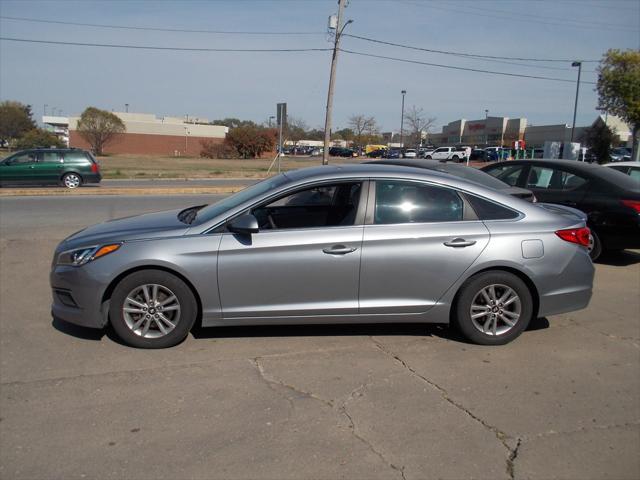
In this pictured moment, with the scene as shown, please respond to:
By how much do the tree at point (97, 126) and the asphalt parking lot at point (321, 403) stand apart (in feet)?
209

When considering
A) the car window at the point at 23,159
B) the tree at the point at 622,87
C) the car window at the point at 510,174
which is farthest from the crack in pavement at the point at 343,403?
the tree at the point at 622,87

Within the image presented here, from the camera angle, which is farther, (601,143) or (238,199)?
(601,143)

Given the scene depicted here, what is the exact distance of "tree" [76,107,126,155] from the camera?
6356 centimetres

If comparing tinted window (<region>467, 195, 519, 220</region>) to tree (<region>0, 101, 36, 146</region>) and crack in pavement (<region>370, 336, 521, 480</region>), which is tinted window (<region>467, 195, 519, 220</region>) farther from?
tree (<region>0, 101, 36, 146</region>)

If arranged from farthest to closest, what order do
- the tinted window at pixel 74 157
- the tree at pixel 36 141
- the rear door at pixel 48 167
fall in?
the tree at pixel 36 141
the tinted window at pixel 74 157
the rear door at pixel 48 167

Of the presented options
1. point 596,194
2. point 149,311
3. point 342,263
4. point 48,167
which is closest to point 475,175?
point 596,194

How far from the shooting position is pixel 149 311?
15.1 feet

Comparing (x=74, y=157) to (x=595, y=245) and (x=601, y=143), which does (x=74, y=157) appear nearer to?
(x=595, y=245)

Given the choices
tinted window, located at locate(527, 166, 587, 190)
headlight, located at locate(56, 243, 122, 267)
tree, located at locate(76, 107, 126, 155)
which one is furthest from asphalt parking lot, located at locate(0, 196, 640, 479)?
tree, located at locate(76, 107, 126, 155)

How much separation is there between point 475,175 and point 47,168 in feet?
57.8

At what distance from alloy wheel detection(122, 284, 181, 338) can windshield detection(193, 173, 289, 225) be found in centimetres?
67

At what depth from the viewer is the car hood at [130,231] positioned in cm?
464

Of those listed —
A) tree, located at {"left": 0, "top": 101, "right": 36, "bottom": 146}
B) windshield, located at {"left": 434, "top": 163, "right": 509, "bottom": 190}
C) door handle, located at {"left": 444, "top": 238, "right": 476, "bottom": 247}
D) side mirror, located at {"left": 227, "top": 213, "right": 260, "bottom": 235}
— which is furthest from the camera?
tree, located at {"left": 0, "top": 101, "right": 36, "bottom": 146}

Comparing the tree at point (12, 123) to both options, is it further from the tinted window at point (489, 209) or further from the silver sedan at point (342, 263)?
the tinted window at point (489, 209)
